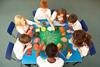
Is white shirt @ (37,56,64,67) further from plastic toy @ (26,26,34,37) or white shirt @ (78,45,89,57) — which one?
plastic toy @ (26,26,34,37)

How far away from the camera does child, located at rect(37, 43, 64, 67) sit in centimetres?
361

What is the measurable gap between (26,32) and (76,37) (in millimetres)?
915

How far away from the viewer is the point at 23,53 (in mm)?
3916

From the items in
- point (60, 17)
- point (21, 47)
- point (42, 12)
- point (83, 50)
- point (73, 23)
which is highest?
point (42, 12)

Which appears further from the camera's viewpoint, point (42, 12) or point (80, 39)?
point (42, 12)

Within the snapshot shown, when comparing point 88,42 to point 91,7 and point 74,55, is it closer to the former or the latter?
point 74,55

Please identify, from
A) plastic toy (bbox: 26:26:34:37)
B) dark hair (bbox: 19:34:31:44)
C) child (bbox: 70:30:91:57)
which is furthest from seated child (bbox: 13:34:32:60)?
child (bbox: 70:30:91:57)

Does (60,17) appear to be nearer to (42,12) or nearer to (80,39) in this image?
(42,12)

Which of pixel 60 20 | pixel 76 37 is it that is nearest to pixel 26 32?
pixel 60 20

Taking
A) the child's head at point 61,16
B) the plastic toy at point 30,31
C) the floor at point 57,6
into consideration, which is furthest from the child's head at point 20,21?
the floor at point 57,6

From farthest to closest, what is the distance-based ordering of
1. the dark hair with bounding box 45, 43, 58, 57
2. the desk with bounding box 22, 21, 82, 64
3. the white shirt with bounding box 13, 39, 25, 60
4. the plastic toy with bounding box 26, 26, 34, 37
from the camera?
the plastic toy with bounding box 26, 26, 34, 37 < the white shirt with bounding box 13, 39, 25, 60 < the desk with bounding box 22, 21, 82, 64 < the dark hair with bounding box 45, 43, 58, 57

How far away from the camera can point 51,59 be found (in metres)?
3.66

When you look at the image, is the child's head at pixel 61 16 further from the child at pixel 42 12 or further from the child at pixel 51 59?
the child at pixel 51 59

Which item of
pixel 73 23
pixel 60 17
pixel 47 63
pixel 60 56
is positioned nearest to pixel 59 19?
pixel 60 17
